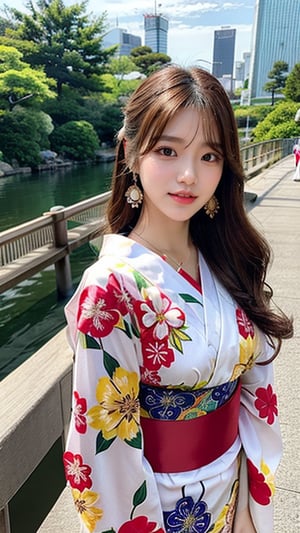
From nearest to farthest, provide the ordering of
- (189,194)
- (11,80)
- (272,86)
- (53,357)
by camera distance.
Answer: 1. (189,194)
2. (53,357)
3. (11,80)
4. (272,86)

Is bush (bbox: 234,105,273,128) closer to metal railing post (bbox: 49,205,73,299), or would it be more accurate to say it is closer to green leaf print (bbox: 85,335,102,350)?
metal railing post (bbox: 49,205,73,299)

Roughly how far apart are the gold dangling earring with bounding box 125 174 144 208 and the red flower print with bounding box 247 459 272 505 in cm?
63

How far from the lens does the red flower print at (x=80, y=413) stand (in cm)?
79

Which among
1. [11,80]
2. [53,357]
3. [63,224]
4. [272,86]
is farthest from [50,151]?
[272,86]

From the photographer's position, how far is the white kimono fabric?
0.79 m

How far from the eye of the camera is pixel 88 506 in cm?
81

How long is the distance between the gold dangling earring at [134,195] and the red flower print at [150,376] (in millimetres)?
372

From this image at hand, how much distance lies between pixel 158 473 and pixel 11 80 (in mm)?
23691

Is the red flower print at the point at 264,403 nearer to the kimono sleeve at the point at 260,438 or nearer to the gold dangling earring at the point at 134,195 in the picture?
the kimono sleeve at the point at 260,438

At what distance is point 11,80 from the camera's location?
21672 mm

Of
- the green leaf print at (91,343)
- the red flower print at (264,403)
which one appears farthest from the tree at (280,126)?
the green leaf print at (91,343)

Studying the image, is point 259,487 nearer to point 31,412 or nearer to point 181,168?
point 31,412

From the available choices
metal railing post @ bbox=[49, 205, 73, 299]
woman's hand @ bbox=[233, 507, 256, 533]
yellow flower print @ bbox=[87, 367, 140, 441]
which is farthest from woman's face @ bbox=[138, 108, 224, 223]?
metal railing post @ bbox=[49, 205, 73, 299]

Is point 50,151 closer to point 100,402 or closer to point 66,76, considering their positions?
point 66,76
